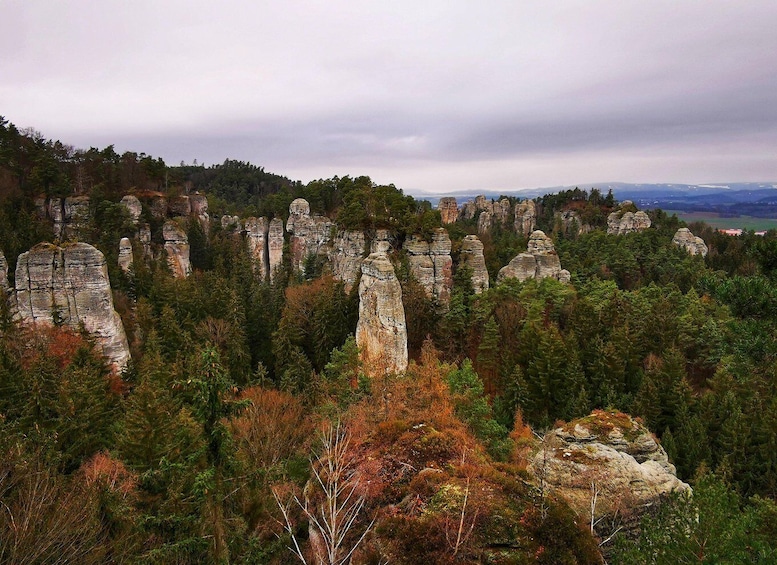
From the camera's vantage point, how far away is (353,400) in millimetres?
19547

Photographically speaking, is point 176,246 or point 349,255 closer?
point 349,255

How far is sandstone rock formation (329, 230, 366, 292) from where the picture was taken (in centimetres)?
4003

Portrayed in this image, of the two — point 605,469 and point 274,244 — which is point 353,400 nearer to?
point 605,469

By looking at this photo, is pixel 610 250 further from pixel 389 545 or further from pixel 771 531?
pixel 389 545

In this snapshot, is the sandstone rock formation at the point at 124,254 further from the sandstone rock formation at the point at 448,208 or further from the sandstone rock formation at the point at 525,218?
the sandstone rock formation at the point at 525,218

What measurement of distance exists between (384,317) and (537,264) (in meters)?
21.3

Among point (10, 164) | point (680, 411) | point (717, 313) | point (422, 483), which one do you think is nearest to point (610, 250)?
point (717, 313)

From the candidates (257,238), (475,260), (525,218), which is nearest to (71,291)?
(257,238)

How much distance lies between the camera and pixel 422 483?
30.6 ft

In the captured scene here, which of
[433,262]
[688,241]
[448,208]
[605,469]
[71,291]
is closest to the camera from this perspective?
[605,469]

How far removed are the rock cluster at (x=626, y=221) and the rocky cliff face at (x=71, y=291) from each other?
6459cm

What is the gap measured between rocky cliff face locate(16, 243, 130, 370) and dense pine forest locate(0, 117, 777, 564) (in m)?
1.18

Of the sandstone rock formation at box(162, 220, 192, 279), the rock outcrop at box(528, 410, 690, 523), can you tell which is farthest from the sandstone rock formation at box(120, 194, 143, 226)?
the rock outcrop at box(528, 410, 690, 523)

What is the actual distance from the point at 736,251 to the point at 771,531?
67811mm
